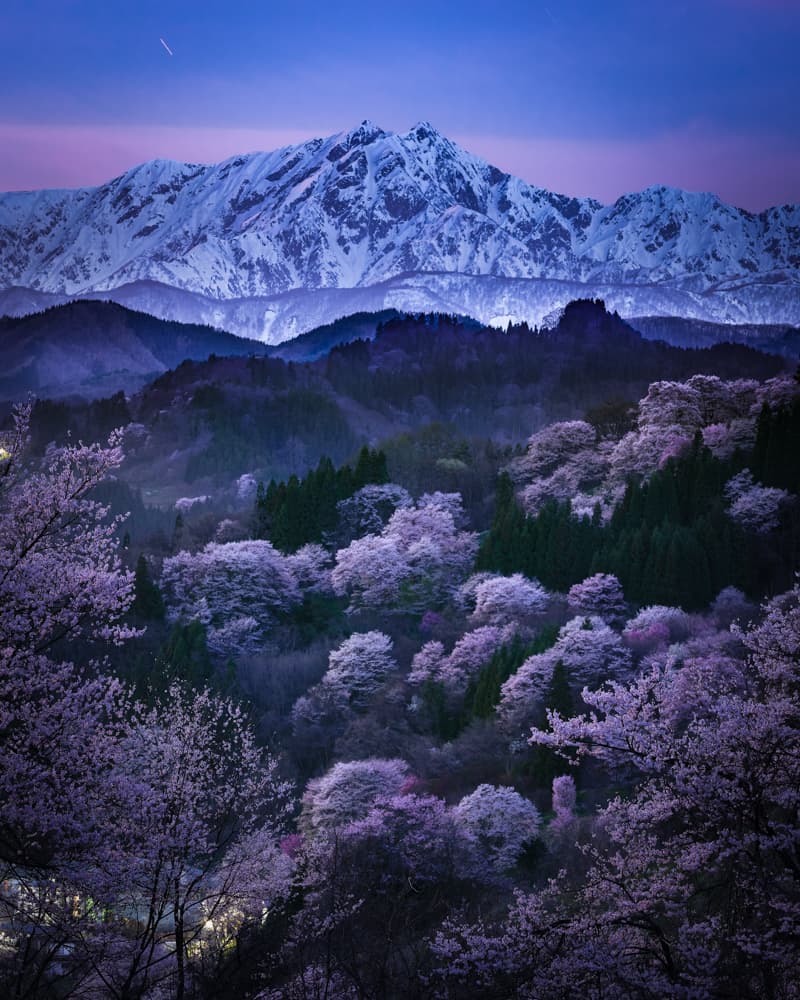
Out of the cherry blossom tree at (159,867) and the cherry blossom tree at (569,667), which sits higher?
the cherry blossom tree at (159,867)

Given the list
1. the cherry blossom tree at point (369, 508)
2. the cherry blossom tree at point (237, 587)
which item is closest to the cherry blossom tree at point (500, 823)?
the cherry blossom tree at point (237, 587)

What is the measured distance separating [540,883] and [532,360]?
6102 inches

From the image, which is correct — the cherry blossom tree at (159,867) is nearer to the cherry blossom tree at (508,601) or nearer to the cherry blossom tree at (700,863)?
the cherry blossom tree at (700,863)

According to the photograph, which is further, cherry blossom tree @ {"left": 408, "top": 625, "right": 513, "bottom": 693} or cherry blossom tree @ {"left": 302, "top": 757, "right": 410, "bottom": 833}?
cherry blossom tree @ {"left": 408, "top": 625, "right": 513, "bottom": 693}

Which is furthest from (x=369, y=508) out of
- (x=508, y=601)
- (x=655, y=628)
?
(x=655, y=628)

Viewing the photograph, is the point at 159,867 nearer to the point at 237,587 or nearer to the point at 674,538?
the point at 674,538

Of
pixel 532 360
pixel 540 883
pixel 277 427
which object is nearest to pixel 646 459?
pixel 540 883

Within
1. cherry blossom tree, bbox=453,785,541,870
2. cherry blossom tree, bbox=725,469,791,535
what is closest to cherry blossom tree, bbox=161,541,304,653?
cherry blossom tree, bbox=725,469,791,535

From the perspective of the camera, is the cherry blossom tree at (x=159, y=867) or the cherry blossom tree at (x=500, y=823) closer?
the cherry blossom tree at (x=159, y=867)

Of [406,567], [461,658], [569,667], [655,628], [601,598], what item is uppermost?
[655,628]

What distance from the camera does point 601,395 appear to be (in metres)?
158

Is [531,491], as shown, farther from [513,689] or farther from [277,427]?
[277,427]

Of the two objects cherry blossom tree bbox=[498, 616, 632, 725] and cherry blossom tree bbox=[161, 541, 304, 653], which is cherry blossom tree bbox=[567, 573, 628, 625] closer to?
cherry blossom tree bbox=[498, 616, 632, 725]

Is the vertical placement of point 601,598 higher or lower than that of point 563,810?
higher
